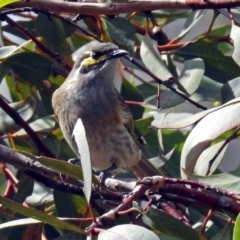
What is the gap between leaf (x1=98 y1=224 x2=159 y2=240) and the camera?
1674mm

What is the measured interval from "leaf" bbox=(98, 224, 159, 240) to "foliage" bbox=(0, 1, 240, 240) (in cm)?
17

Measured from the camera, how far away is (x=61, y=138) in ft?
10.3

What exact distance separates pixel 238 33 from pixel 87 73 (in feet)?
4.07

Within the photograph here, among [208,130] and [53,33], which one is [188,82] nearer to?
[208,130]

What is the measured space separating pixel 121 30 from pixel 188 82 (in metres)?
0.43

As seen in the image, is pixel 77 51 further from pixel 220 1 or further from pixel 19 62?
pixel 220 1

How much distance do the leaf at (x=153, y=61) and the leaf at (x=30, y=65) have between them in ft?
1.54

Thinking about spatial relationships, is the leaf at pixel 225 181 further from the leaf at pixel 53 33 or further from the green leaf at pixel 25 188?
the leaf at pixel 53 33

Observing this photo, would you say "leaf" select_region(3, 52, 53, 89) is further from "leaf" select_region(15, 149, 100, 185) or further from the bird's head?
"leaf" select_region(15, 149, 100, 185)

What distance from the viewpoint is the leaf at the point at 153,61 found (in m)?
2.66

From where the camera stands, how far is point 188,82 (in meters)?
2.73

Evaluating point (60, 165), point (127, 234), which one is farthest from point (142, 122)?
point (127, 234)

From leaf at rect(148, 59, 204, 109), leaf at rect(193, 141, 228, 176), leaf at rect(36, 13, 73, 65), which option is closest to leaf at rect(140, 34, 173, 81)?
leaf at rect(148, 59, 204, 109)

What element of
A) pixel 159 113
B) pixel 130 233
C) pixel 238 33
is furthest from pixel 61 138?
pixel 130 233
